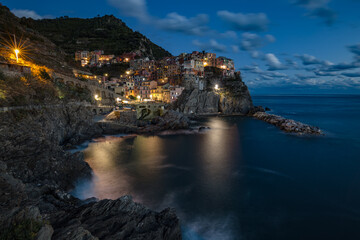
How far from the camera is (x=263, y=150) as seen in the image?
2988 cm

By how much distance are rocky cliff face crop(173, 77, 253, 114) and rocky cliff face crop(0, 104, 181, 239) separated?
1858 inches

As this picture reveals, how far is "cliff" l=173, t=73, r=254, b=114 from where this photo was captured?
65625 mm

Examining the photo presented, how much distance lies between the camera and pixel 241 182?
19078mm

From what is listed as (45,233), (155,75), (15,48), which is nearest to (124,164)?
(45,233)

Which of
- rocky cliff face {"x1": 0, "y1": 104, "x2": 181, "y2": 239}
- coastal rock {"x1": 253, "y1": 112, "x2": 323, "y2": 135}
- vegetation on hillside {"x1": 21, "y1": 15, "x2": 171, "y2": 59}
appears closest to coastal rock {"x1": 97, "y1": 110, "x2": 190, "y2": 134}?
rocky cliff face {"x1": 0, "y1": 104, "x2": 181, "y2": 239}

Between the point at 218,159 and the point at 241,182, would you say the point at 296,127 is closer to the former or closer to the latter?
the point at 218,159

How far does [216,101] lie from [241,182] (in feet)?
177

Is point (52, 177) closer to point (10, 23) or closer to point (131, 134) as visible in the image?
point (131, 134)

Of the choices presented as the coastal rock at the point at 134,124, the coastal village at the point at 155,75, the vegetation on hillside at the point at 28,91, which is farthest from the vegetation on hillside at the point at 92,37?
the vegetation on hillside at the point at 28,91

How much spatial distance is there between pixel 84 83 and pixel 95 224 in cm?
4419

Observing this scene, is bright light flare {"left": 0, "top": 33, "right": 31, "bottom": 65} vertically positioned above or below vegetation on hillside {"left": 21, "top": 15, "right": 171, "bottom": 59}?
below

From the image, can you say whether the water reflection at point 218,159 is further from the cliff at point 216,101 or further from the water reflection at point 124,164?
the cliff at point 216,101

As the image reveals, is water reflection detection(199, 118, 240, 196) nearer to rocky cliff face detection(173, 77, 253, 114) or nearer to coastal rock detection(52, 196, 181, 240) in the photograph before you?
coastal rock detection(52, 196, 181, 240)

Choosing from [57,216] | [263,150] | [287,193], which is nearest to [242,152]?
[263,150]
